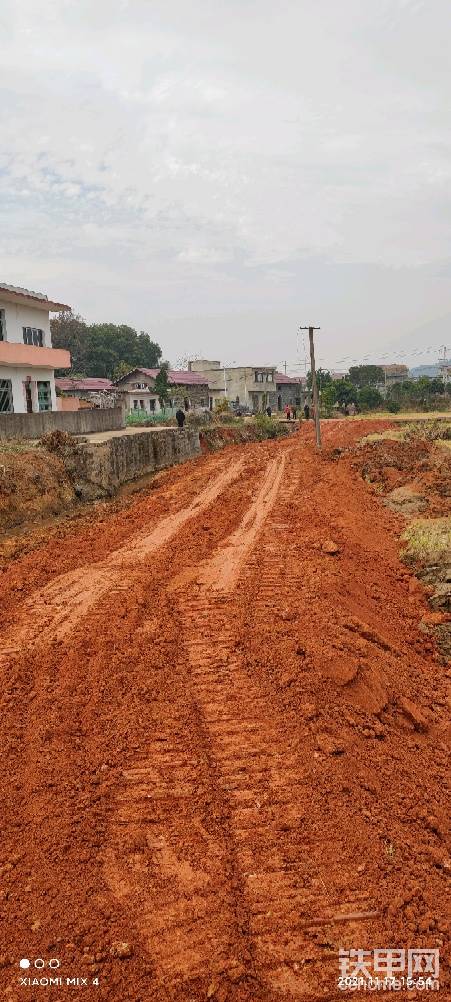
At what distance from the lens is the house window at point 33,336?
92.5 feet

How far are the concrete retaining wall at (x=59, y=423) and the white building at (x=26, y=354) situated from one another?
8.78 feet

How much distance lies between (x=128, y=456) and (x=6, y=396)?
712cm

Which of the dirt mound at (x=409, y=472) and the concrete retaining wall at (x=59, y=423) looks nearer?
the dirt mound at (x=409, y=472)

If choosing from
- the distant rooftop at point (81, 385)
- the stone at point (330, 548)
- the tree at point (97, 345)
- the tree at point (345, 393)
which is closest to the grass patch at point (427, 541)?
the stone at point (330, 548)

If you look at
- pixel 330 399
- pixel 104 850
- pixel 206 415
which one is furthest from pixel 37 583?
pixel 330 399

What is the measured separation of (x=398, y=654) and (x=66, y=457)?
13.0 metres

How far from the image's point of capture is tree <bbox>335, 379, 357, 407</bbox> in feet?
196

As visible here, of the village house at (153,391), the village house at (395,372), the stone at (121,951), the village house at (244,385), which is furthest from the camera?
the village house at (395,372)

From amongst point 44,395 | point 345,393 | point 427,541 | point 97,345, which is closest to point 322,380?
point 345,393

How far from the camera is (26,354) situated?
88.0 ft

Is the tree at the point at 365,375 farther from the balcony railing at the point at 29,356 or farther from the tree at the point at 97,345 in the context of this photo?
the balcony railing at the point at 29,356

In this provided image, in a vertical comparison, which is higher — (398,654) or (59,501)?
(59,501)

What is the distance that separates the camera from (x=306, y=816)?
478 centimetres

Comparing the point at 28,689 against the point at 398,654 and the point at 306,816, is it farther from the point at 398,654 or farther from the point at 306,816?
the point at 398,654
